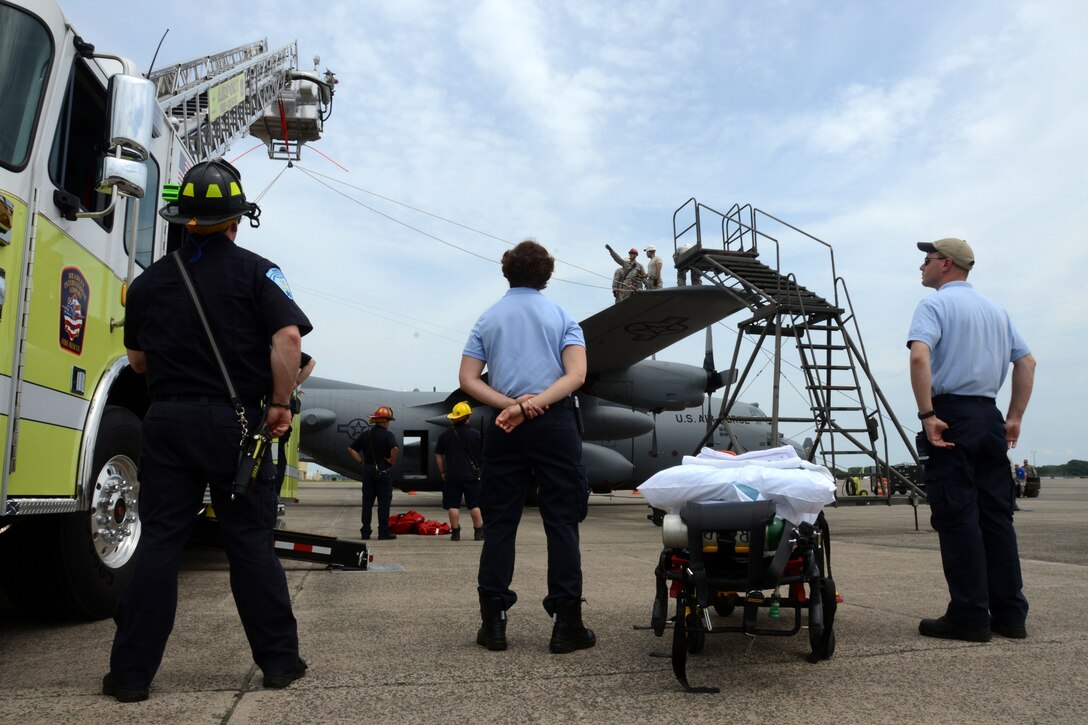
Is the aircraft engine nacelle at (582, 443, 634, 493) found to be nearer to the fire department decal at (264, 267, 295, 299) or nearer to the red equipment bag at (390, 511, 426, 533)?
the red equipment bag at (390, 511, 426, 533)

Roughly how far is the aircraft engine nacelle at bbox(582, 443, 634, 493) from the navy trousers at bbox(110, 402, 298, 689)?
539 inches

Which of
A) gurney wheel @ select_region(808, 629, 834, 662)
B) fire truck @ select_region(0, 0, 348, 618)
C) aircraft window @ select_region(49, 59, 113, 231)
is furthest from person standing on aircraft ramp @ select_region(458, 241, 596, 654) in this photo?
aircraft window @ select_region(49, 59, 113, 231)

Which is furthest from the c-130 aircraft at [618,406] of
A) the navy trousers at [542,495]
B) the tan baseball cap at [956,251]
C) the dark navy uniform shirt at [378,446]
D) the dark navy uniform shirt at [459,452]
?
the navy trousers at [542,495]

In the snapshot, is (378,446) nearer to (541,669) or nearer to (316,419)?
(541,669)

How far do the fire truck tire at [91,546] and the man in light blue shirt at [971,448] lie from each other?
392cm

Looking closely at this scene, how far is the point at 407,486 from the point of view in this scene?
1761 centimetres

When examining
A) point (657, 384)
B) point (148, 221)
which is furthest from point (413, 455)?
point (148, 221)

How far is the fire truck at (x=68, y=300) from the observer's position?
123 inches

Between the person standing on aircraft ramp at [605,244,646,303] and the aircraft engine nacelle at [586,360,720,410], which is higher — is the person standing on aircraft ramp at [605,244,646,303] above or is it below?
above

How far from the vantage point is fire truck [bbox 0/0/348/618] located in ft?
10.2

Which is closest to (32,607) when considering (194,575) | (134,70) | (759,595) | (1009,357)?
(194,575)

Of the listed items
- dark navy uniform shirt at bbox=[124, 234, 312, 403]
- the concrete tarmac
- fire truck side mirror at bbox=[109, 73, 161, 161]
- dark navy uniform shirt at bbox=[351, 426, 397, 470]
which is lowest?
the concrete tarmac

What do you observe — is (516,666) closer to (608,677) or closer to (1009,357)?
(608,677)

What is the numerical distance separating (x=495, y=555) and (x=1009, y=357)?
2.75 metres
